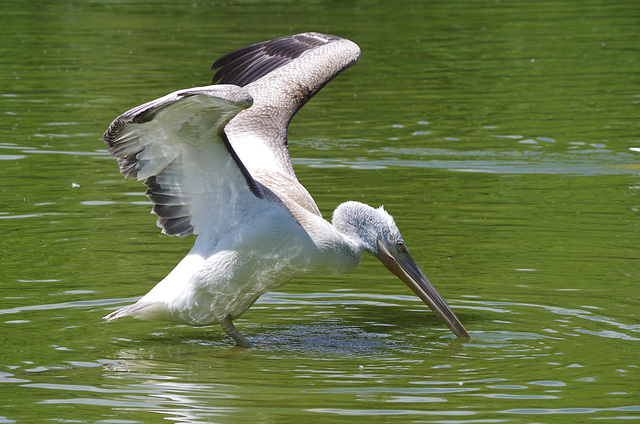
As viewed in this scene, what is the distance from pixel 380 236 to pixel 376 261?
196 centimetres

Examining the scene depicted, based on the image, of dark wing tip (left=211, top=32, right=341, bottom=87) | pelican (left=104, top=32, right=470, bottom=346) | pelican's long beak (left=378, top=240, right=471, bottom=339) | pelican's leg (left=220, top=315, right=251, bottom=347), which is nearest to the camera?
pelican (left=104, top=32, right=470, bottom=346)

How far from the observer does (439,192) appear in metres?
11.3

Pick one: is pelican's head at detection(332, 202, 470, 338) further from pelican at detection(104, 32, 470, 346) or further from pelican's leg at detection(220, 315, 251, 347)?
pelican's leg at detection(220, 315, 251, 347)

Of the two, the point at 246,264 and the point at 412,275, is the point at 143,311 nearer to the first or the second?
the point at 246,264

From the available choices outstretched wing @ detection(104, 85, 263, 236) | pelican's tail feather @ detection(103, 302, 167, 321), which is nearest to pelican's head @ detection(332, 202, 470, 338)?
Result: outstretched wing @ detection(104, 85, 263, 236)

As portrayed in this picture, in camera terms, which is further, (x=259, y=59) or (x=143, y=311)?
(x=259, y=59)

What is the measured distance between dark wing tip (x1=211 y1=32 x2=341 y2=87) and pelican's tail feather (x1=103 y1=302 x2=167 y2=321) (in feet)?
9.93

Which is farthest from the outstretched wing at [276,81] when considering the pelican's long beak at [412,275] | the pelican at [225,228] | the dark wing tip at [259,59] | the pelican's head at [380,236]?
the pelican's long beak at [412,275]

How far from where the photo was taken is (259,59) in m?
10.1

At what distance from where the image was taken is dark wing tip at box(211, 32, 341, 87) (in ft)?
32.6

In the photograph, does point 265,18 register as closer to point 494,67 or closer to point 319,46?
point 494,67

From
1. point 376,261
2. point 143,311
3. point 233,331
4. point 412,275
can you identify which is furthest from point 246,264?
point 376,261

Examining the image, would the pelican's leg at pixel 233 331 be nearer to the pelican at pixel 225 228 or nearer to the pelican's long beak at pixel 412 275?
the pelican at pixel 225 228

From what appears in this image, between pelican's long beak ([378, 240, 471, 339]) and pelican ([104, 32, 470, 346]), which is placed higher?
pelican ([104, 32, 470, 346])
